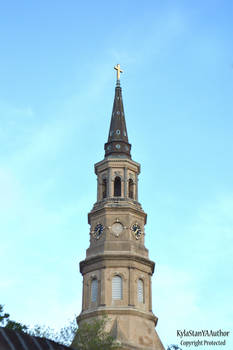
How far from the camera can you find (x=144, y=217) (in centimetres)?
7500

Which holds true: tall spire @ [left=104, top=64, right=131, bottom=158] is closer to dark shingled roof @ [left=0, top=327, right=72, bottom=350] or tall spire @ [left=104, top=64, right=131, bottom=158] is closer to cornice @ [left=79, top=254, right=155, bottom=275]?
cornice @ [left=79, top=254, right=155, bottom=275]

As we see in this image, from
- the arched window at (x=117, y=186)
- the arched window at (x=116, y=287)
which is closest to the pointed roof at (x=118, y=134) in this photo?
the arched window at (x=117, y=186)

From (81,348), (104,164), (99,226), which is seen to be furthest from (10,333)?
(104,164)

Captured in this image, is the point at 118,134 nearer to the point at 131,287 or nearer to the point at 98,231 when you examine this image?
the point at 98,231

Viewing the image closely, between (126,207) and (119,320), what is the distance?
1276 cm

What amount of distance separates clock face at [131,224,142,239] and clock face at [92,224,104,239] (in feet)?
10.8

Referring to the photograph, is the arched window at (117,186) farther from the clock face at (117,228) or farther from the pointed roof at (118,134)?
the clock face at (117,228)

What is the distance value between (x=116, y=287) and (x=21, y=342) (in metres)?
29.7

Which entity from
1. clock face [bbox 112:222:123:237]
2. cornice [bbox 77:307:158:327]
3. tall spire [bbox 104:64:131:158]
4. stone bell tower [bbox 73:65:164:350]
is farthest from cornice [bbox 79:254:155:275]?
tall spire [bbox 104:64:131:158]

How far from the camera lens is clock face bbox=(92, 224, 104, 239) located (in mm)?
72688

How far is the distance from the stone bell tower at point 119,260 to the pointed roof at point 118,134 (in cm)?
11

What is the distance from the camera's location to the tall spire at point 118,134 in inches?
3093

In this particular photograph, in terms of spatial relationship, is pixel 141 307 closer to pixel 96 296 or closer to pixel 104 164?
pixel 96 296

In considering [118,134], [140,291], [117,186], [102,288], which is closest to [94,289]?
[102,288]
